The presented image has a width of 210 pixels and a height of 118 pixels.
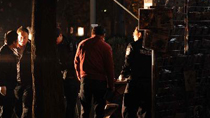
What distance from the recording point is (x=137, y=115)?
9.94 meters

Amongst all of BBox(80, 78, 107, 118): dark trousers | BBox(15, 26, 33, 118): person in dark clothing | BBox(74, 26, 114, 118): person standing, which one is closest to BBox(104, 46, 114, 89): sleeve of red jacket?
BBox(74, 26, 114, 118): person standing

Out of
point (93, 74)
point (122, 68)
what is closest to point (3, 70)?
point (93, 74)

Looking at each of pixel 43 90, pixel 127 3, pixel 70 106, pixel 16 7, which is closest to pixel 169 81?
pixel 43 90

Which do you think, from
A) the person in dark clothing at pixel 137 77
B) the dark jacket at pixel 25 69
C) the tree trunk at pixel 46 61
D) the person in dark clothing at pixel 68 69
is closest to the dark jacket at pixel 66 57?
the person in dark clothing at pixel 68 69

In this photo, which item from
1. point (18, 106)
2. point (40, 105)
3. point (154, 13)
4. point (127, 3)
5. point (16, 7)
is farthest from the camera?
point (16, 7)

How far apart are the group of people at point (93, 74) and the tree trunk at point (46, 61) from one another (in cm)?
68

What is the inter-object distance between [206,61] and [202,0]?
3.44ft

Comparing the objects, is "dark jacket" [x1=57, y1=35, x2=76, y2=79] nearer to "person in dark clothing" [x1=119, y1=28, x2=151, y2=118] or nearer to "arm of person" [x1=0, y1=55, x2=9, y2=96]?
"arm of person" [x1=0, y1=55, x2=9, y2=96]

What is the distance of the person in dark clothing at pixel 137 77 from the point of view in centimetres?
948

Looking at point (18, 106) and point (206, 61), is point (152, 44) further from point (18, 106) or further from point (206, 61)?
point (18, 106)

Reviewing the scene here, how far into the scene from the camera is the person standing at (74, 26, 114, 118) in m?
9.67

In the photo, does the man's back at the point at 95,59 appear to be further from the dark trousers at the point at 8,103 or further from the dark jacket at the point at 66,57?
the dark trousers at the point at 8,103

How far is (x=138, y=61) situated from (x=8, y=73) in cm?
250

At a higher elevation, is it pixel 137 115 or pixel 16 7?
pixel 16 7
